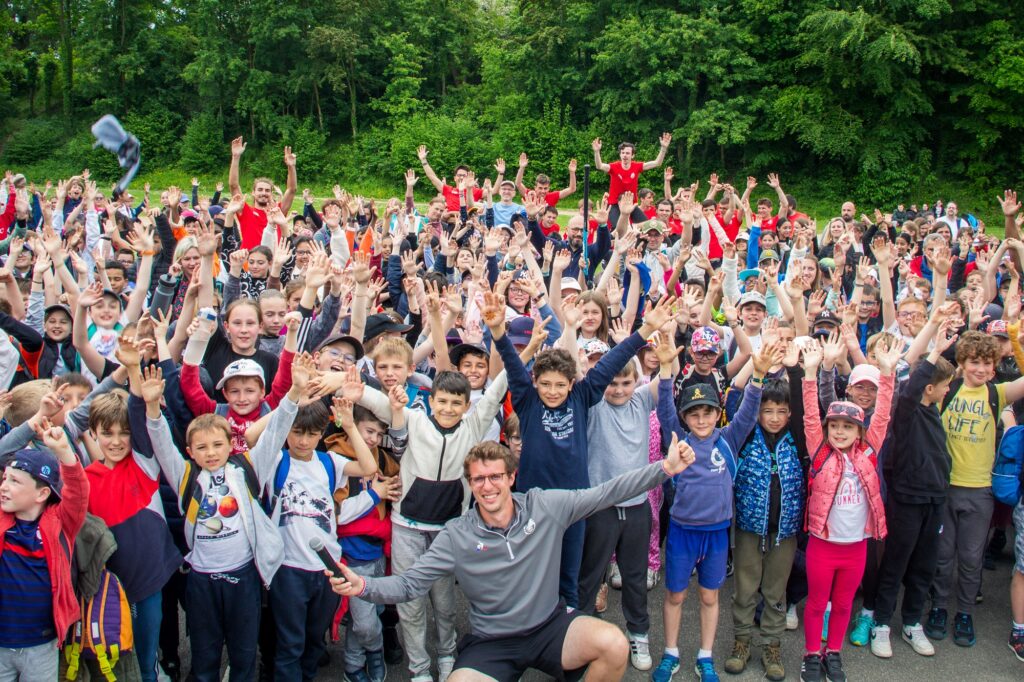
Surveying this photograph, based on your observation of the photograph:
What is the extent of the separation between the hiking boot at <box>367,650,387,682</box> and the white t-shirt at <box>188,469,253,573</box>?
3.30 feet

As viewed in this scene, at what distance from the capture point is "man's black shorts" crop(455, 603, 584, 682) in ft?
12.4

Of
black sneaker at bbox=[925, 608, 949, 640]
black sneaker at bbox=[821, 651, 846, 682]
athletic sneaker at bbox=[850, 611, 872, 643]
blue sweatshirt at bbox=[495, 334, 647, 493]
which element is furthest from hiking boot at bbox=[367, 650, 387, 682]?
black sneaker at bbox=[925, 608, 949, 640]

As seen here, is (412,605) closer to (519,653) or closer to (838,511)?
(519,653)

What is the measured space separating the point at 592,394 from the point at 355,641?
74.7 inches

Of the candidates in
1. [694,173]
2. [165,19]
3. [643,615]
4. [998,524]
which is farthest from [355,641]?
[165,19]

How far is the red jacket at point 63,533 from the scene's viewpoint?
11.4ft

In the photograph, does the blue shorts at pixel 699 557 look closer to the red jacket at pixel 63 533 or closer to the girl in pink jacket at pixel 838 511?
the girl in pink jacket at pixel 838 511

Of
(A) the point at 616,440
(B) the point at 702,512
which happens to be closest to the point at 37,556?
(A) the point at 616,440

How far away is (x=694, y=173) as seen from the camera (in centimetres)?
2789

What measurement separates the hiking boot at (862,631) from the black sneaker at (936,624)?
0.39m

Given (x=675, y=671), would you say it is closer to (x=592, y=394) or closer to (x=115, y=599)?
(x=592, y=394)

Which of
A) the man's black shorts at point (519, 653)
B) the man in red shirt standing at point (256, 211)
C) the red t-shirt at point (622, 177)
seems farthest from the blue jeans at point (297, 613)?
the red t-shirt at point (622, 177)

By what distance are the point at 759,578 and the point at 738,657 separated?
46 cm

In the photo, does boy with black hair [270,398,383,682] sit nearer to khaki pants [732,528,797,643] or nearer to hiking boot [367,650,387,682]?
hiking boot [367,650,387,682]
